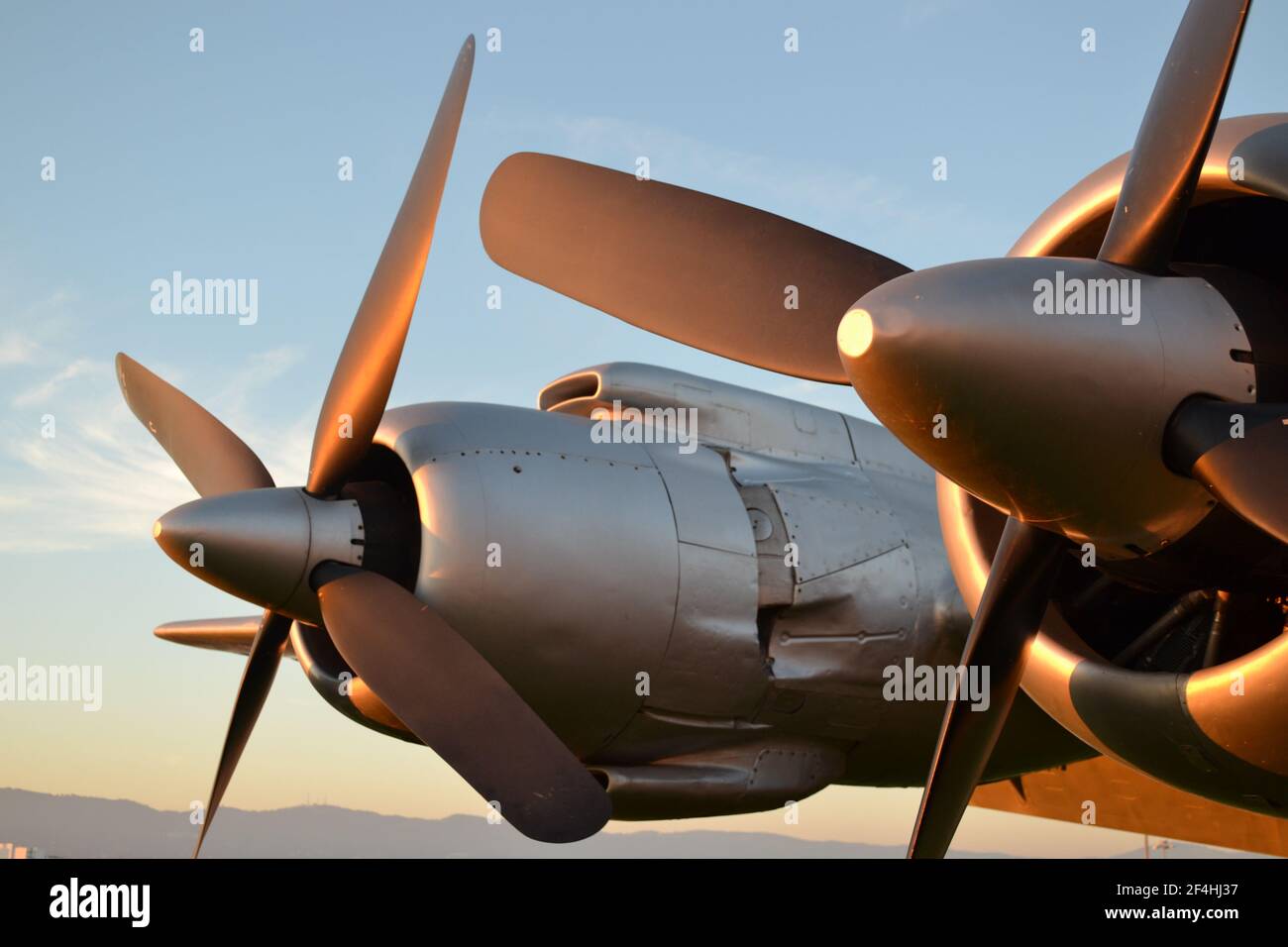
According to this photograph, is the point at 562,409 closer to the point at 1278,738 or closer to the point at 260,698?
the point at 260,698

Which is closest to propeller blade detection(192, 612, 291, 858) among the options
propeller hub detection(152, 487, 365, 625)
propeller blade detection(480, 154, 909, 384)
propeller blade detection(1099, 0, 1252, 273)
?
propeller hub detection(152, 487, 365, 625)

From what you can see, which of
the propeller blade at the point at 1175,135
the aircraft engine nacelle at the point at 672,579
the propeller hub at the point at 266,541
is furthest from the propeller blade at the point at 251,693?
the propeller blade at the point at 1175,135

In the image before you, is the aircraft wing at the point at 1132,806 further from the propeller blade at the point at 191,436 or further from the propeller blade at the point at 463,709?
the propeller blade at the point at 191,436

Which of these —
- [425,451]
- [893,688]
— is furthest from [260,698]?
[893,688]

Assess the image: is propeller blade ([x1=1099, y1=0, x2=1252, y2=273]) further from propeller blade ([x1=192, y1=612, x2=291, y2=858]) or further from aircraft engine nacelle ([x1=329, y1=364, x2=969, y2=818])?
propeller blade ([x1=192, y1=612, x2=291, y2=858])

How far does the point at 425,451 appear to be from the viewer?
7285 millimetres

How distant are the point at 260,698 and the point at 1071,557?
5288 mm

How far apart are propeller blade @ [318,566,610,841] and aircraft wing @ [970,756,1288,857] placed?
11.3 feet

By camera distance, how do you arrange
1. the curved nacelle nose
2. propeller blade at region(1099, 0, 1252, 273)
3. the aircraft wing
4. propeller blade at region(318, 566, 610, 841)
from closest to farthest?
the curved nacelle nose → propeller blade at region(1099, 0, 1252, 273) → propeller blade at region(318, 566, 610, 841) → the aircraft wing

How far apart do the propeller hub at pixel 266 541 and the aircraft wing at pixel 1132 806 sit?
15.1 ft

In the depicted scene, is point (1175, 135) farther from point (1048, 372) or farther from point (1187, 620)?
point (1187, 620)

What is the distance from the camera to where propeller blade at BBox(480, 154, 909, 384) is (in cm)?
619

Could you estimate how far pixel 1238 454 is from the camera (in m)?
4.18

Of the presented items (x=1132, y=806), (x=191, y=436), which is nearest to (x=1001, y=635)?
(x=1132, y=806)
